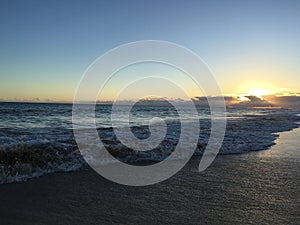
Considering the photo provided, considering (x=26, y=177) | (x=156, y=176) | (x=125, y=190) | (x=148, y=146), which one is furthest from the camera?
(x=148, y=146)

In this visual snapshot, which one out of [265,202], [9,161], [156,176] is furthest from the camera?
[9,161]

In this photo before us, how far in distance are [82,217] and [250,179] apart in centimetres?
391

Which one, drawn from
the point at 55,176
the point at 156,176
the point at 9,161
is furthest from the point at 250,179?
the point at 9,161

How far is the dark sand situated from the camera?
441cm

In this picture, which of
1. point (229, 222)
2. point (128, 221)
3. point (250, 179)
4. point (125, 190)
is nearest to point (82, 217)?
point (128, 221)

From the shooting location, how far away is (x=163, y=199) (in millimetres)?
5277

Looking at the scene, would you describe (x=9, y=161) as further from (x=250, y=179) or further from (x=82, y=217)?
(x=250, y=179)

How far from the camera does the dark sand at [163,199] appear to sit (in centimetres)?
441

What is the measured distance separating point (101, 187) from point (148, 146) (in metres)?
4.73

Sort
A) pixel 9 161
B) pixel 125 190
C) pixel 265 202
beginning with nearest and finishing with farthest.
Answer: pixel 265 202
pixel 125 190
pixel 9 161

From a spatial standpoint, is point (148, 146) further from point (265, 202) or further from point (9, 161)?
point (265, 202)

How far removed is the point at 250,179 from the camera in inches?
263

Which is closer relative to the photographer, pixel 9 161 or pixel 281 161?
pixel 9 161

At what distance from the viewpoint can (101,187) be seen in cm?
599
